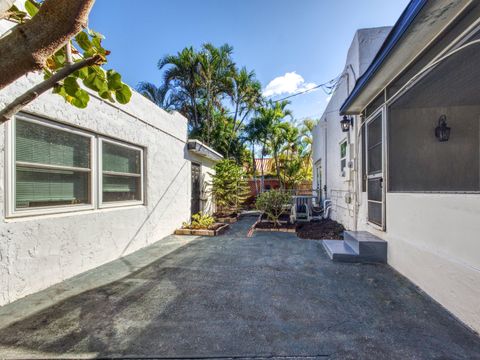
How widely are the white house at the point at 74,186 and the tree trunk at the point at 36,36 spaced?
7.81 ft

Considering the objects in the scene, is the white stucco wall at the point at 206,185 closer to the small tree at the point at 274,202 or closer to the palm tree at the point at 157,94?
the small tree at the point at 274,202

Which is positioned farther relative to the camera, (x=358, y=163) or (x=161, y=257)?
(x=358, y=163)

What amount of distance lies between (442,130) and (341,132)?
261cm

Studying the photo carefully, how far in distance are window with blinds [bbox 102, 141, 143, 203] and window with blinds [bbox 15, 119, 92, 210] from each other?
16.5 inches

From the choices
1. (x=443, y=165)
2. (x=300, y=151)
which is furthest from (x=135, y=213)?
(x=300, y=151)

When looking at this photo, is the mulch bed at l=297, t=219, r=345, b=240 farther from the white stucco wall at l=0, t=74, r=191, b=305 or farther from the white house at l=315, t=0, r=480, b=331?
the white stucco wall at l=0, t=74, r=191, b=305

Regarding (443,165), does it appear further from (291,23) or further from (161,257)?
(291,23)

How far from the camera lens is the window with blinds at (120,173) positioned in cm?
434

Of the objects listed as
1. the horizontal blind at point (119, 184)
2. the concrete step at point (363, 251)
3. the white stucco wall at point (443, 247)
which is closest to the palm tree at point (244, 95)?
the horizontal blind at point (119, 184)

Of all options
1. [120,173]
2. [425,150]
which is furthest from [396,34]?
[120,173]

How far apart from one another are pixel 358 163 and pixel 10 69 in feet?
18.3

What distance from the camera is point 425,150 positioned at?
13.8ft

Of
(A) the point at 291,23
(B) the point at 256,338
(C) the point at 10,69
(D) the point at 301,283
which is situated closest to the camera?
(C) the point at 10,69

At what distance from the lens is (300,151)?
1616 cm
